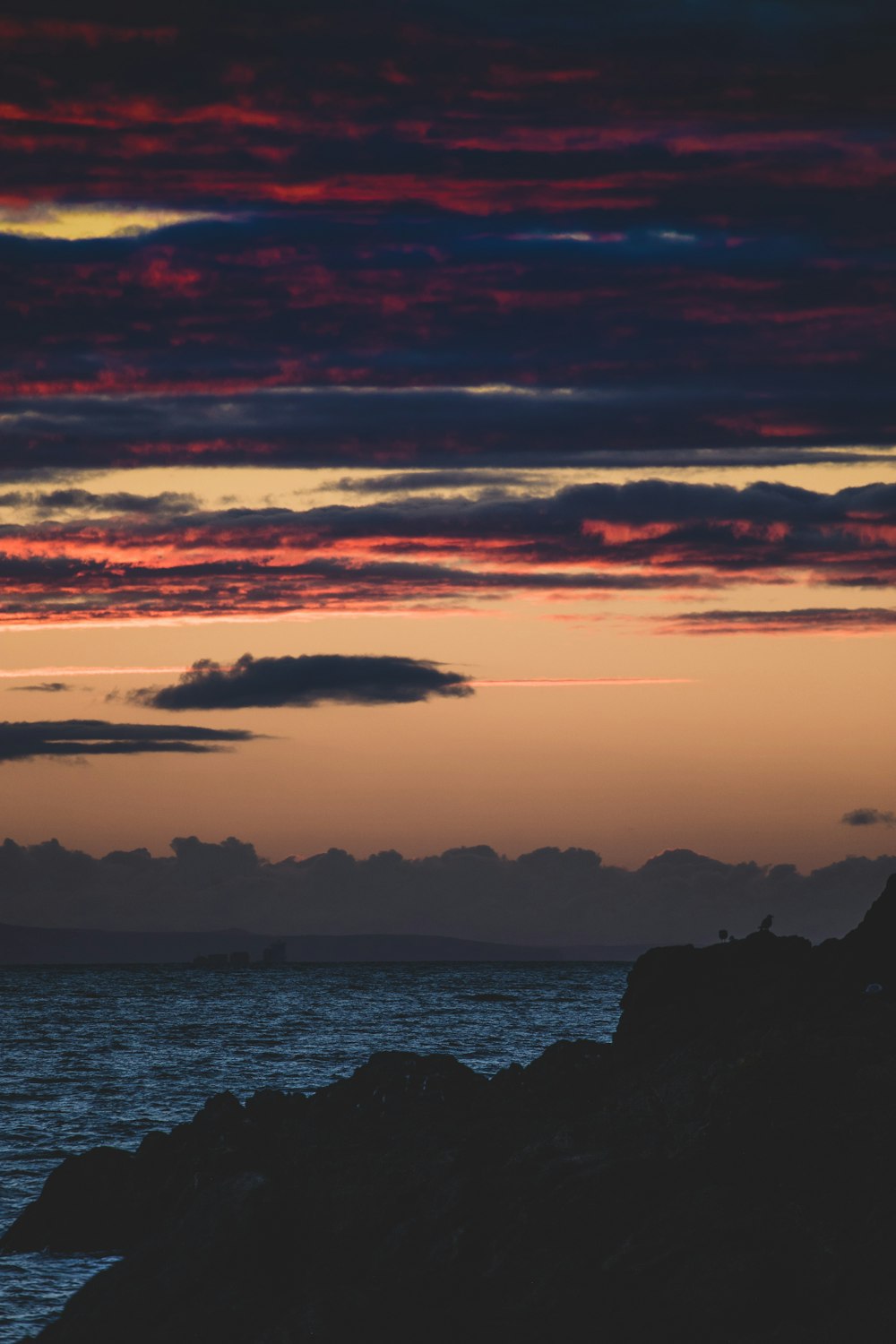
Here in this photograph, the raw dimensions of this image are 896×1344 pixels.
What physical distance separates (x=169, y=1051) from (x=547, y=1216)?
208 feet

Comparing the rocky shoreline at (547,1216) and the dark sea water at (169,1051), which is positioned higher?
the rocky shoreline at (547,1216)

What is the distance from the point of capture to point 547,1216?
73.4 ft

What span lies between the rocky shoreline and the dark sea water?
4503 millimetres

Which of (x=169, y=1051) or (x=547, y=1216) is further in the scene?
(x=169, y=1051)

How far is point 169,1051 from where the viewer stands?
8244 cm

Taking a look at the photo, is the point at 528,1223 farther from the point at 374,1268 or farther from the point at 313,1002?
the point at 313,1002

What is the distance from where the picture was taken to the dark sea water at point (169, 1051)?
1601 inches

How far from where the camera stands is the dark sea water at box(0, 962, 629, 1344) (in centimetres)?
4066

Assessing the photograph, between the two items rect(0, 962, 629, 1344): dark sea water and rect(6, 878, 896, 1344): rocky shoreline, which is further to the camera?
rect(0, 962, 629, 1344): dark sea water

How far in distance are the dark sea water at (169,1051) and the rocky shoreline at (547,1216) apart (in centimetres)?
450

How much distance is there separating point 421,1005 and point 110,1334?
116862 millimetres

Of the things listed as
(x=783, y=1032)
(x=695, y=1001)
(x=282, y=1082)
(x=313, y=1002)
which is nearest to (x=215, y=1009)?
(x=313, y=1002)

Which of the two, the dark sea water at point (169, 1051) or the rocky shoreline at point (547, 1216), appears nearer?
the rocky shoreline at point (547, 1216)

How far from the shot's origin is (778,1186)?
2141 centimetres
